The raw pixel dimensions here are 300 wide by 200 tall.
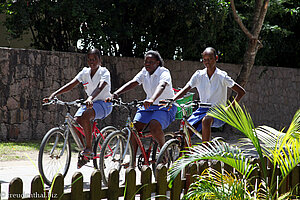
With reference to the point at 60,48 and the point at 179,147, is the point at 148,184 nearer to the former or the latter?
the point at 179,147

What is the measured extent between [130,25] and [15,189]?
1085 centimetres

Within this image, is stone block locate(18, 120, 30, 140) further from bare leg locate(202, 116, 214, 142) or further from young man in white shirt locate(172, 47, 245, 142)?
bare leg locate(202, 116, 214, 142)

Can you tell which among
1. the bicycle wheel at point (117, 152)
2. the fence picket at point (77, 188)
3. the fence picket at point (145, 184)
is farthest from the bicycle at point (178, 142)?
the fence picket at point (77, 188)

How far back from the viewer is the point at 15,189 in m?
2.92

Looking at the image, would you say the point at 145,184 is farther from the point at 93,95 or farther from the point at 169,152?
the point at 93,95

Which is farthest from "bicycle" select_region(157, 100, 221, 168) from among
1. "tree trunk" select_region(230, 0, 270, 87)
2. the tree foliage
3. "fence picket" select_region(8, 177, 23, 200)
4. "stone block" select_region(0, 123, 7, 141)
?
"tree trunk" select_region(230, 0, 270, 87)

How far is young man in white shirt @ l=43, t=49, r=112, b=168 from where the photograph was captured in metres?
6.39

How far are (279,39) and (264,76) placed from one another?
140cm

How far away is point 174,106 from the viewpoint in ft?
21.2

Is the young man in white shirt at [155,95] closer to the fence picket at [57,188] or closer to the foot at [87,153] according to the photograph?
the foot at [87,153]

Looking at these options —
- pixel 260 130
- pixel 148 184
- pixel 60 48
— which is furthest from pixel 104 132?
pixel 60 48

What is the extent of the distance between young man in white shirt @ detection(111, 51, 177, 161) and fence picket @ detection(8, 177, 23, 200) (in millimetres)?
3104

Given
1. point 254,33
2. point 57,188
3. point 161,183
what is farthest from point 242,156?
point 254,33

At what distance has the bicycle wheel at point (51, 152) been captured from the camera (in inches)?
233
